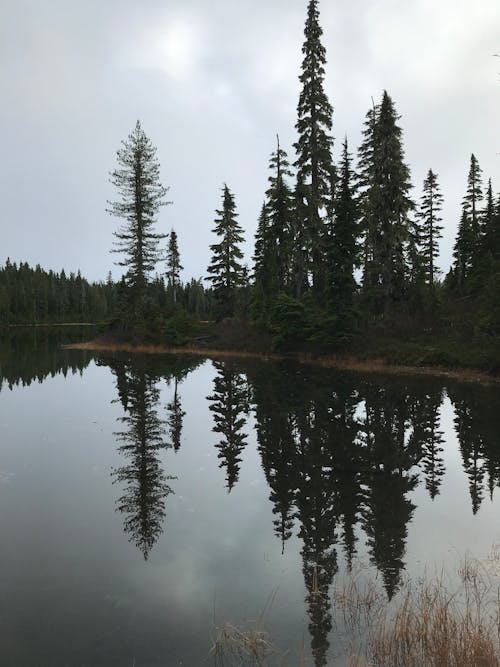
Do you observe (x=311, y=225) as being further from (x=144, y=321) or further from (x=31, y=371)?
(x=31, y=371)

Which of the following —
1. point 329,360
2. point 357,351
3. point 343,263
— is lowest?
point 329,360

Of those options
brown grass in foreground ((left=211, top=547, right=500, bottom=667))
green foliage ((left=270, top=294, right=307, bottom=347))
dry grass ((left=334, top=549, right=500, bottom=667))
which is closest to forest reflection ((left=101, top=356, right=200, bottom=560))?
brown grass in foreground ((left=211, top=547, right=500, bottom=667))

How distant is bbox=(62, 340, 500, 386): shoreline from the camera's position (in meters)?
23.6

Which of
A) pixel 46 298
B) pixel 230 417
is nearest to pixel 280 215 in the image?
pixel 230 417

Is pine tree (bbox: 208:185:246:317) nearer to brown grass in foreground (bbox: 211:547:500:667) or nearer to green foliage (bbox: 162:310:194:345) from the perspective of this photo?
green foliage (bbox: 162:310:194:345)

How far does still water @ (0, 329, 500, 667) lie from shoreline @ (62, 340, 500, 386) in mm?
6584

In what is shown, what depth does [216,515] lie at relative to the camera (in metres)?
7.92

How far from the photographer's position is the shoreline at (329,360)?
2356 centimetres

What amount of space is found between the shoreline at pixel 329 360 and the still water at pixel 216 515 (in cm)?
658

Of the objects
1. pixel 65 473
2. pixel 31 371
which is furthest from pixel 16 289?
pixel 65 473

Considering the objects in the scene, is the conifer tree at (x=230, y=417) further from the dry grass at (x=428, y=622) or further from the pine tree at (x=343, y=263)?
the pine tree at (x=343, y=263)

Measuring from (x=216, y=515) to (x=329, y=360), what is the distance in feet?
76.8

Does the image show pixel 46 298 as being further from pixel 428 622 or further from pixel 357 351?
pixel 428 622

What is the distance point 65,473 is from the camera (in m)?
9.88
